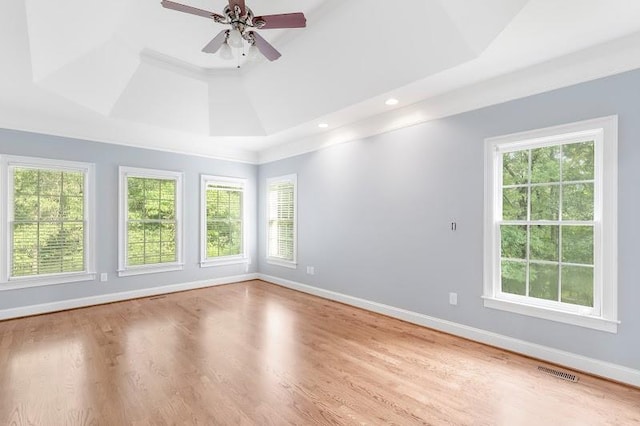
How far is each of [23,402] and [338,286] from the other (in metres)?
3.70

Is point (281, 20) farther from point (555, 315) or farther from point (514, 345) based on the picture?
point (514, 345)

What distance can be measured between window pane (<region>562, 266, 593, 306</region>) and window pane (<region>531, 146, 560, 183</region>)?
86 cm

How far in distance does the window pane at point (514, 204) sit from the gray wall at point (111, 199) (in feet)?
16.1

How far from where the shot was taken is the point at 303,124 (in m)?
4.70

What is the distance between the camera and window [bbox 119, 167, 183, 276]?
16.6 ft

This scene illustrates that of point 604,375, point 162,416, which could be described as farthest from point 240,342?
point 604,375

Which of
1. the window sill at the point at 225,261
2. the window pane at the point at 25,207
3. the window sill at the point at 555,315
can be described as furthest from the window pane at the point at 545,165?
the window pane at the point at 25,207

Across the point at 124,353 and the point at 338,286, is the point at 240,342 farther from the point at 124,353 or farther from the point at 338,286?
the point at 338,286

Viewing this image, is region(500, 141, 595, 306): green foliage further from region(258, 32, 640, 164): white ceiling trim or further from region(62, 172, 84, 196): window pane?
region(62, 172, 84, 196): window pane

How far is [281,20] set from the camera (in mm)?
2473

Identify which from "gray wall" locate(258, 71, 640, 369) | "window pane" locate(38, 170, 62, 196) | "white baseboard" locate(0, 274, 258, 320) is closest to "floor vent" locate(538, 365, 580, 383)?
"gray wall" locate(258, 71, 640, 369)

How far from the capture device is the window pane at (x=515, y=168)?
317 cm

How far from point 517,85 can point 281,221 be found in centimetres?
443

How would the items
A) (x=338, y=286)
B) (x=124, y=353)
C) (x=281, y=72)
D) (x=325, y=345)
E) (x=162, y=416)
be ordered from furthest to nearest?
(x=338, y=286) → (x=281, y=72) → (x=325, y=345) → (x=124, y=353) → (x=162, y=416)
